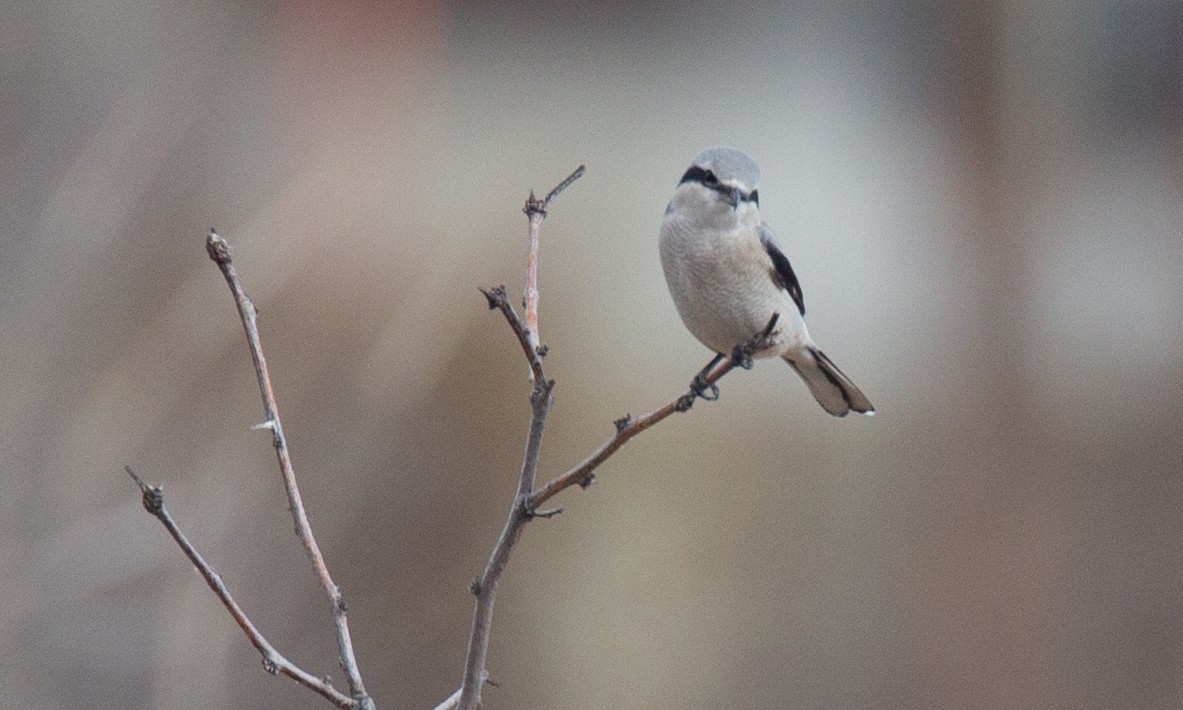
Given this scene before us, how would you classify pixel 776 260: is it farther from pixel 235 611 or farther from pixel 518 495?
pixel 235 611

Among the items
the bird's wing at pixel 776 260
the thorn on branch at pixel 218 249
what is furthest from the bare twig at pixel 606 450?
the bird's wing at pixel 776 260

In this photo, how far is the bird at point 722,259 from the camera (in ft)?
5.22

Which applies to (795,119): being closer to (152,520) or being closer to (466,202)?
(466,202)

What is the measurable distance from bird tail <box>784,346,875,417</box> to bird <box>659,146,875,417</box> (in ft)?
0.43

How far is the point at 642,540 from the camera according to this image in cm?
334

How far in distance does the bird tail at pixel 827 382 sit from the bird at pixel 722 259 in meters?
0.13

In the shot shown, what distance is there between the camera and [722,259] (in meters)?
1.61

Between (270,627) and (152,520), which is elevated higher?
(152,520)

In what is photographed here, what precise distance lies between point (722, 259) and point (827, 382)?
38 cm

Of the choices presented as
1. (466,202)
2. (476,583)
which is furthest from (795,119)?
(476,583)

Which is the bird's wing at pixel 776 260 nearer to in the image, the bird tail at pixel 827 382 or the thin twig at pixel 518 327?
the bird tail at pixel 827 382


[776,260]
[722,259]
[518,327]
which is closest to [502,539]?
[518,327]

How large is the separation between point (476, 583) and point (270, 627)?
7.24 feet

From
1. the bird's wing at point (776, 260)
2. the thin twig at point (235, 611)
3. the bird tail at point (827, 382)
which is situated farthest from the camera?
the bird tail at point (827, 382)
